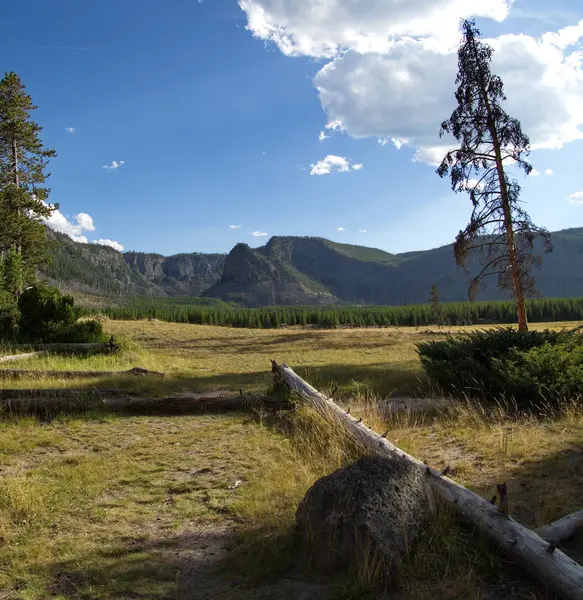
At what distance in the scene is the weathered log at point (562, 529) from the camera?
156 inches

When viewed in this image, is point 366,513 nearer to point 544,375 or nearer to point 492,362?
point 544,375

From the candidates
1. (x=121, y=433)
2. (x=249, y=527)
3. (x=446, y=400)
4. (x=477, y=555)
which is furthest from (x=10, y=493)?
(x=446, y=400)

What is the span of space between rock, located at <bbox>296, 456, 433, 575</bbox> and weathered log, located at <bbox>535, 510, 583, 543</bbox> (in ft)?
3.09

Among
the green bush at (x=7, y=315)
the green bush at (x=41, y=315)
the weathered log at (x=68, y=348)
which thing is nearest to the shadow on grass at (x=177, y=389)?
the weathered log at (x=68, y=348)

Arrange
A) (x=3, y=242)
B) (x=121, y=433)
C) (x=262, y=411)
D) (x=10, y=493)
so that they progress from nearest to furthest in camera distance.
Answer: (x=10, y=493)
(x=121, y=433)
(x=262, y=411)
(x=3, y=242)

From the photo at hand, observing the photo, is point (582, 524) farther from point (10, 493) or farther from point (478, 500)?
point (10, 493)

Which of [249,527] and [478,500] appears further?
[249,527]

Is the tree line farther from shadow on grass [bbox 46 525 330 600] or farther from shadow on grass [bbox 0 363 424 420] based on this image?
shadow on grass [bbox 46 525 330 600]

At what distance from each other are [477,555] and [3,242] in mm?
33845

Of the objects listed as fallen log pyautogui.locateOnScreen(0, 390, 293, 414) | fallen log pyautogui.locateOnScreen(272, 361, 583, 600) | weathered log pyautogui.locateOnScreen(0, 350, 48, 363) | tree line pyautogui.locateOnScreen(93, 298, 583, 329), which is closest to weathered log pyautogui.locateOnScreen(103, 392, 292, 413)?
fallen log pyautogui.locateOnScreen(0, 390, 293, 414)

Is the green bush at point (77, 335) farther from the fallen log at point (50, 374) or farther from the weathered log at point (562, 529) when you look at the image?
the weathered log at point (562, 529)

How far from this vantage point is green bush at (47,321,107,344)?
20.2 m

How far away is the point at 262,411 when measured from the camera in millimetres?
9883

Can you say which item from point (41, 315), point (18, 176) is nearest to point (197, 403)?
point (41, 315)
